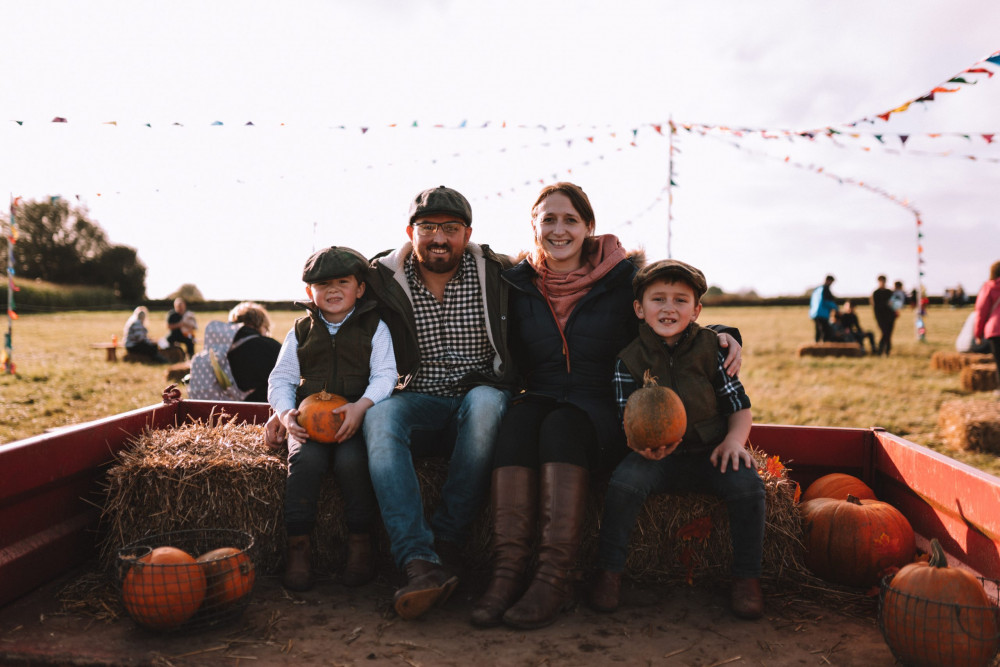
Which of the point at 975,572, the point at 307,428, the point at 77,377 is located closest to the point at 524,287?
the point at 307,428

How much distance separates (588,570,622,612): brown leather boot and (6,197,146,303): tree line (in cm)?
5656

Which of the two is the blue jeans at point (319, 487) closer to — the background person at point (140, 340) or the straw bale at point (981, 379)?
the straw bale at point (981, 379)

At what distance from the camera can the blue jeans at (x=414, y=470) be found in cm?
277

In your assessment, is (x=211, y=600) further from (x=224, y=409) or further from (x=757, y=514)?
(x=757, y=514)

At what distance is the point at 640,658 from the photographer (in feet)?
7.48

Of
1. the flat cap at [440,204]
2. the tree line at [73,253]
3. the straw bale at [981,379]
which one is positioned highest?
the tree line at [73,253]

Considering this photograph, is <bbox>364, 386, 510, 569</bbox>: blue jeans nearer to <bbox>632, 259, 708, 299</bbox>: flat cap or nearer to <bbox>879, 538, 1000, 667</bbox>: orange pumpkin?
<bbox>632, 259, 708, 299</bbox>: flat cap

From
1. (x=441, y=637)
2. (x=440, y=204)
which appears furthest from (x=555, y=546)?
(x=440, y=204)

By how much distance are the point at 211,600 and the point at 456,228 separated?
1877 mm

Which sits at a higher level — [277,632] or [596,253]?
[596,253]

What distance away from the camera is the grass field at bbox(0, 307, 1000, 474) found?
7.39m

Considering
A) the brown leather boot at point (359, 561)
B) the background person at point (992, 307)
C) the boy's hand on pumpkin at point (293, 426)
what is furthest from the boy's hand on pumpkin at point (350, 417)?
the background person at point (992, 307)

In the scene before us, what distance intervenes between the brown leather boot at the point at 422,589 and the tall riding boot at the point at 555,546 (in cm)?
26

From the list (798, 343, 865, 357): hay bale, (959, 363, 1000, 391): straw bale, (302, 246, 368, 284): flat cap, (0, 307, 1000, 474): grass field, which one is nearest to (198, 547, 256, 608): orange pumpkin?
(302, 246, 368, 284): flat cap
